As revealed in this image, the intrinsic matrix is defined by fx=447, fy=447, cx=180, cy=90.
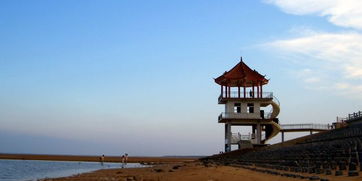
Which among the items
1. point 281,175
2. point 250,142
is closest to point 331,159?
point 281,175

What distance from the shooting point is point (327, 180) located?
1455 centimetres

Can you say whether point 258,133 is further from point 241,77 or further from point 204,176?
point 204,176

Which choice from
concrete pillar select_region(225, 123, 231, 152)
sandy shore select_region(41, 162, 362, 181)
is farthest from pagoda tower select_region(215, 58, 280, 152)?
sandy shore select_region(41, 162, 362, 181)

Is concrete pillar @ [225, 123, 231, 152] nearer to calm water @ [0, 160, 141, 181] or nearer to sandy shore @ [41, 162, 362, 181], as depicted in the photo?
calm water @ [0, 160, 141, 181]

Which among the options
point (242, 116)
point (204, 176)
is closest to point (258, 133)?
point (242, 116)

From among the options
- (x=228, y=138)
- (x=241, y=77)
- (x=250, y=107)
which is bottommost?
(x=228, y=138)

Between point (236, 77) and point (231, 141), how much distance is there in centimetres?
797

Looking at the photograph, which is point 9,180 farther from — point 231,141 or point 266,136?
point 266,136

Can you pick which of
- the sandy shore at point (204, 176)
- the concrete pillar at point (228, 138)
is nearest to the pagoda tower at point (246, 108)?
the concrete pillar at point (228, 138)

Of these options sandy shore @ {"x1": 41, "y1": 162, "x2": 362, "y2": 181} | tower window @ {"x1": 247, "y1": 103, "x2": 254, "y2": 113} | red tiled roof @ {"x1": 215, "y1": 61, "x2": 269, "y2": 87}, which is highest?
red tiled roof @ {"x1": 215, "y1": 61, "x2": 269, "y2": 87}

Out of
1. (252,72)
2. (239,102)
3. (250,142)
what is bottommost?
(250,142)

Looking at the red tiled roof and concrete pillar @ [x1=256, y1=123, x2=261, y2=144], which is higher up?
the red tiled roof

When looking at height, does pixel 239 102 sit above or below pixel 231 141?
above

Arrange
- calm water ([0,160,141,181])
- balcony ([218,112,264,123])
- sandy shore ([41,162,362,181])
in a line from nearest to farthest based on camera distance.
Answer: sandy shore ([41,162,362,181]), calm water ([0,160,141,181]), balcony ([218,112,264,123])
